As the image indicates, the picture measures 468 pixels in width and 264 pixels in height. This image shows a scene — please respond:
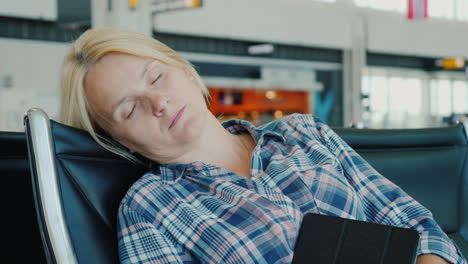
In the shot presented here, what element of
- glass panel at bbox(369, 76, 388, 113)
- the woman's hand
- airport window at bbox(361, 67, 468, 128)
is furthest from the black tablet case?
glass panel at bbox(369, 76, 388, 113)

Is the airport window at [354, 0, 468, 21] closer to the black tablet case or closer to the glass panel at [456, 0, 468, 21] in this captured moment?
the glass panel at [456, 0, 468, 21]

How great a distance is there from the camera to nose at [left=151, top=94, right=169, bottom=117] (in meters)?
1.37

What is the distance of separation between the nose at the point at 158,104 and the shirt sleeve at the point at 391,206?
50 centimetres

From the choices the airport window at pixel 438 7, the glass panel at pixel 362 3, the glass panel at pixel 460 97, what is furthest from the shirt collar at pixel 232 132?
the glass panel at pixel 460 97

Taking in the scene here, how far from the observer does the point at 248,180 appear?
1367 mm

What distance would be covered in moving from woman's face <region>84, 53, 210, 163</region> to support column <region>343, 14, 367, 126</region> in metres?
12.1

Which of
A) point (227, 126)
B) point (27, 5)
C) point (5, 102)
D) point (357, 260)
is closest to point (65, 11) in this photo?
point (27, 5)

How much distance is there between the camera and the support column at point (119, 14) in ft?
25.9

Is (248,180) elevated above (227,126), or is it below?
below

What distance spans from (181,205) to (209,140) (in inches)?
10.3

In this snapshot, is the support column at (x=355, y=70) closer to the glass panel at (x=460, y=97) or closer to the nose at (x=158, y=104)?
the glass panel at (x=460, y=97)

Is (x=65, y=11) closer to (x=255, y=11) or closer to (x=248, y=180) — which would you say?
(x=255, y=11)

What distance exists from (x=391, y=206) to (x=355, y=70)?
39.7ft

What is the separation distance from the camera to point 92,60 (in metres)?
1.42
